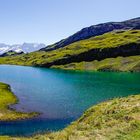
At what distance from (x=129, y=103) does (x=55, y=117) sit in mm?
31324

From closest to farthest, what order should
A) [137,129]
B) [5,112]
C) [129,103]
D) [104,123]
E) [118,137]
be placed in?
[118,137] → [137,129] → [104,123] → [129,103] → [5,112]

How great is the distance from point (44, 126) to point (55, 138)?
1327 inches

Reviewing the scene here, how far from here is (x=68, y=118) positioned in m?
76.1

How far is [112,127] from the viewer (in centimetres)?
3747

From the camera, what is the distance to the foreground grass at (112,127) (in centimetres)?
3378

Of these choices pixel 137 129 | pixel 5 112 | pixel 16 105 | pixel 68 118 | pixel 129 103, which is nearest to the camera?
pixel 137 129

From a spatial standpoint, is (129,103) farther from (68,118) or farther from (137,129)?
(68,118)

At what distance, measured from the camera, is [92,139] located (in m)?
33.3

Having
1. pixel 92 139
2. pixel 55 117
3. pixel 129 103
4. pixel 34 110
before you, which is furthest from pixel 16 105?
pixel 92 139

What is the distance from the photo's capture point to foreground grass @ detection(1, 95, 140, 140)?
33781 mm

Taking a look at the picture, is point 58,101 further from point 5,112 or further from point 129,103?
point 129,103

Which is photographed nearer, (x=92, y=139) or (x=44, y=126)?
(x=92, y=139)

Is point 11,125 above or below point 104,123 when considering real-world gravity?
below

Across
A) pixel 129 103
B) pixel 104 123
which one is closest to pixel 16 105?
pixel 129 103
